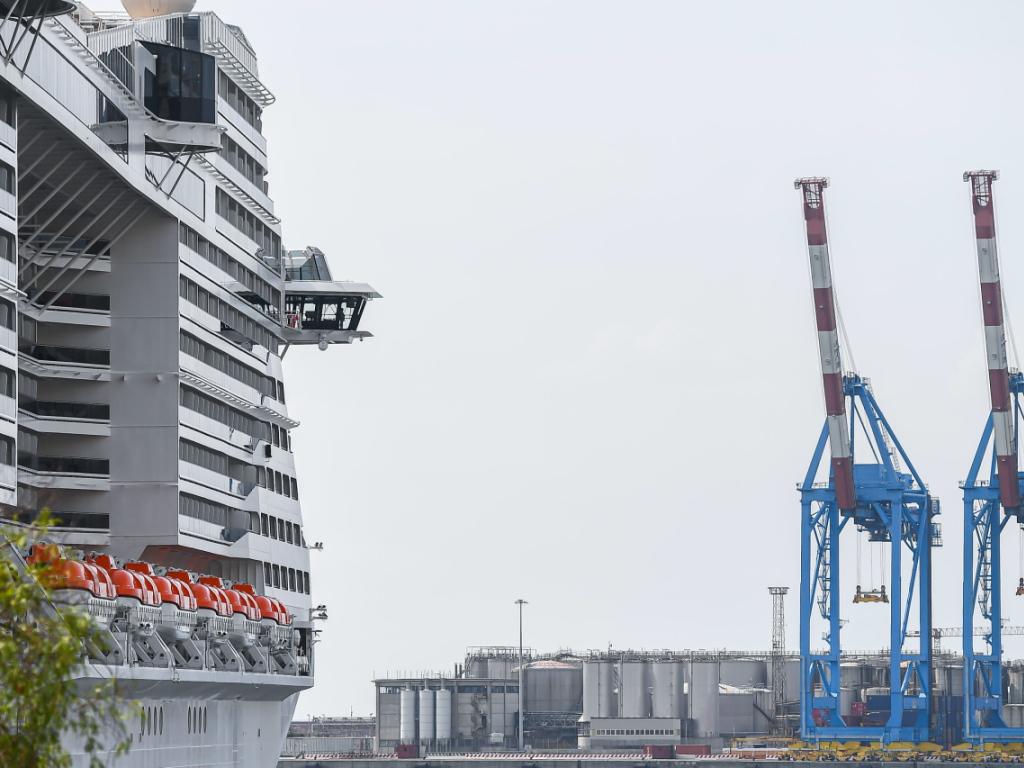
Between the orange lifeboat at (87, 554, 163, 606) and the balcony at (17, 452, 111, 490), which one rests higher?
the balcony at (17, 452, 111, 490)

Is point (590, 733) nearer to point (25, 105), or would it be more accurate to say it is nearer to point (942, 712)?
point (942, 712)

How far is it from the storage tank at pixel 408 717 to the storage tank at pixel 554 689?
10.2 meters

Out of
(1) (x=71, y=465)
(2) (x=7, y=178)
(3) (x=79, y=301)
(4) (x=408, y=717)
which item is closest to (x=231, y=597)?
(1) (x=71, y=465)

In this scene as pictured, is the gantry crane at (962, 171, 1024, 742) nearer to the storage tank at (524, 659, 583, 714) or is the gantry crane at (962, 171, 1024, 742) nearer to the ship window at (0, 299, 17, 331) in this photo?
the storage tank at (524, 659, 583, 714)

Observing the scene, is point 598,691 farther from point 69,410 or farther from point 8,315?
point 8,315

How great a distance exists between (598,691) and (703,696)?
810 centimetres

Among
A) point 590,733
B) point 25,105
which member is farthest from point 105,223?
point 590,733

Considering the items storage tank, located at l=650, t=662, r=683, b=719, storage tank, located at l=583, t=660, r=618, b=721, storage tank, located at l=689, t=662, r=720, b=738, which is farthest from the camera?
storage tank, located at l=689, t=662, r=720, b=738

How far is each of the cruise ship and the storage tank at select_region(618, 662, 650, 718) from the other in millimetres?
93953

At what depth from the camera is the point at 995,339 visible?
130 meters

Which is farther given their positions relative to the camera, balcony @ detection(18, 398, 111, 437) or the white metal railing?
the white metal railing

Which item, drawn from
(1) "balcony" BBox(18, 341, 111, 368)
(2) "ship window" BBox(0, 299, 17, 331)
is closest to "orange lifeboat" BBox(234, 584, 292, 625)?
(1) "balcony" BBox(18, 341, 111, 368)

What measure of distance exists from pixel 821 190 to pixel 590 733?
4962cm

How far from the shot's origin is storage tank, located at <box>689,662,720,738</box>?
159875 millimetres
